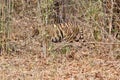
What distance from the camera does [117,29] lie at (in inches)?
356

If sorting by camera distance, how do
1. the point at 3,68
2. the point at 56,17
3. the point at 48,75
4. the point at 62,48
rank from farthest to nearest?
1. the point at 56,17
2. the point at 62,48
3. the point at 3,68
4. the point at 48,75

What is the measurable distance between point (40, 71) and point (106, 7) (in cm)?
245

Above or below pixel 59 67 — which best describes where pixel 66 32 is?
above

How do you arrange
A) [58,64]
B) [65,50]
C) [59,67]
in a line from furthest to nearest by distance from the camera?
[65,50] < [58,64] < [59,67]

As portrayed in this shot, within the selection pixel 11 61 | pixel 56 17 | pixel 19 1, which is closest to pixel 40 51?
pixel 11 61

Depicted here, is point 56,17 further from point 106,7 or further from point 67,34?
point 106,7

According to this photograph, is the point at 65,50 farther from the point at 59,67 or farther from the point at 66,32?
the point at 66,32

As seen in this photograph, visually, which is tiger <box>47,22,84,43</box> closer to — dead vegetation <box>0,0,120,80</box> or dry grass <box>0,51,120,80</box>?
dead vegetation <box>0,0,120,80</box>

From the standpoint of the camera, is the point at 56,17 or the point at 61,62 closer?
the point at 61,62

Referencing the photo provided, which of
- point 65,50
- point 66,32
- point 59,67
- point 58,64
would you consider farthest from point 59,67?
point 66,32

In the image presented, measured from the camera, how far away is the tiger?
9.64m

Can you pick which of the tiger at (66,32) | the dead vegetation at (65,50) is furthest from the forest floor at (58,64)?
the tiger at (66,32)

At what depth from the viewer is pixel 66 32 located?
33.5 feet

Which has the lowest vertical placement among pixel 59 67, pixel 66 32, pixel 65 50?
pixel 59 67
